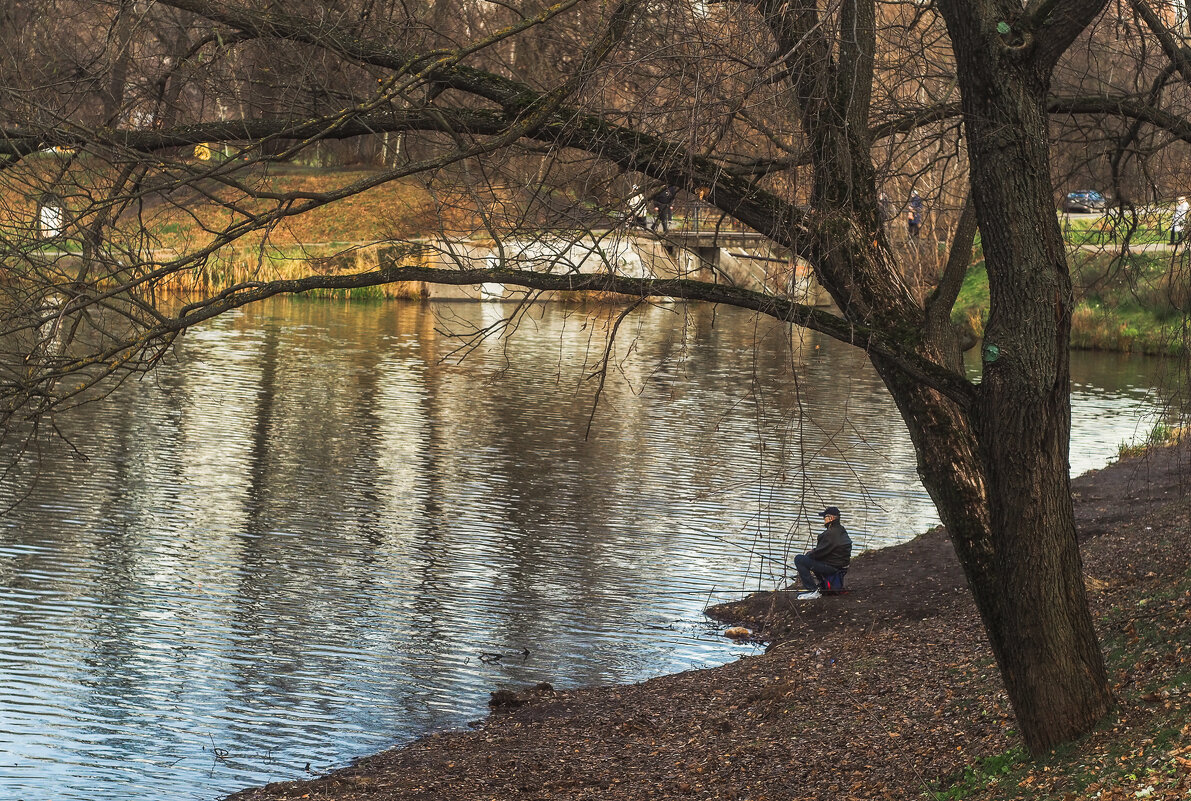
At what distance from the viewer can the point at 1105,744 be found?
22.1 feet

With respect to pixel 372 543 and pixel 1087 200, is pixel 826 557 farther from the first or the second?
pixel 372 543

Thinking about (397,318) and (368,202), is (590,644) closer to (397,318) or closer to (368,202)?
(397,318)

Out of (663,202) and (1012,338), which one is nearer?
(1012,338)

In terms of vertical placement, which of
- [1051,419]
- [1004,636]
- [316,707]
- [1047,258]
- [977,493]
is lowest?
[316,707]

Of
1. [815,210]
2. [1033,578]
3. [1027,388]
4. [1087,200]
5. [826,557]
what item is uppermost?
[1087,200]

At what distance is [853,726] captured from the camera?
905cm

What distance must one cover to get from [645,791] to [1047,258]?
417 centimetres

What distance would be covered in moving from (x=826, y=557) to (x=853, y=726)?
4.24 m

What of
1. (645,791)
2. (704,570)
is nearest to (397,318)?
(704,570)

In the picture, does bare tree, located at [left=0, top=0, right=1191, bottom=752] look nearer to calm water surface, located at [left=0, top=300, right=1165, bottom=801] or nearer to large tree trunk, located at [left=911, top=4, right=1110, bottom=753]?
large tree trunk, located at [left=911, top=4, right=1110, bottom=753]

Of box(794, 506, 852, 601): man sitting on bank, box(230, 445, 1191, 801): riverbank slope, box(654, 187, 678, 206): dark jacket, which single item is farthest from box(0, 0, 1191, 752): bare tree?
box(794, 506, 852, 601): man sitting on bank

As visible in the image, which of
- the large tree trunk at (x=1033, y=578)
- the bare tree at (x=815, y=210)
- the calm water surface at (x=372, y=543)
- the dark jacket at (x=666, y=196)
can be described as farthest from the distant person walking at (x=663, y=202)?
the large tree trunk at (x=1033, y=578)

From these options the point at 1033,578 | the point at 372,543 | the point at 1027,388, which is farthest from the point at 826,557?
the point at 1027,388

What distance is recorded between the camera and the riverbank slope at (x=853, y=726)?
6.95m
